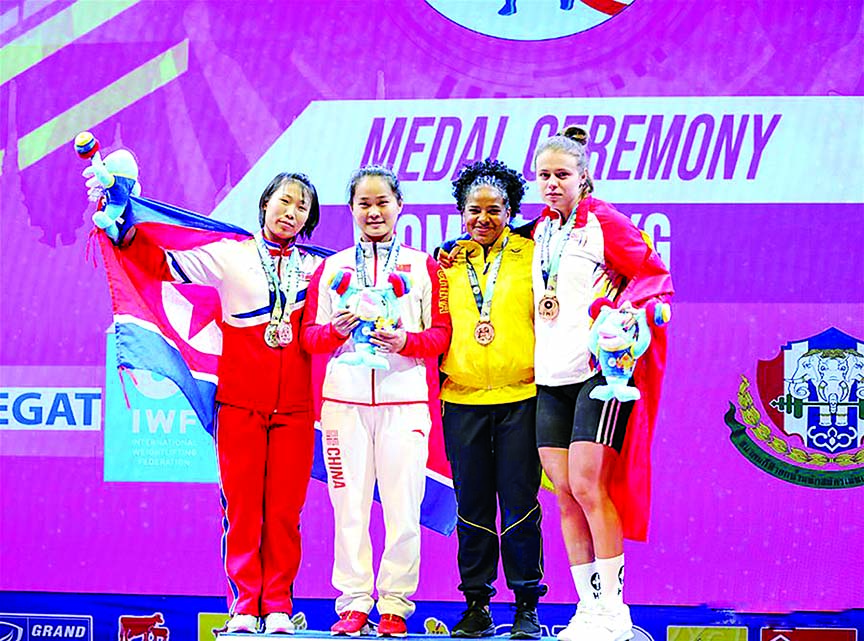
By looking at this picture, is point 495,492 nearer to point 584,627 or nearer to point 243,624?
point 584,627

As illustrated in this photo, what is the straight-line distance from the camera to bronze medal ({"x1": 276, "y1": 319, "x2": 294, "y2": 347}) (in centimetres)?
361

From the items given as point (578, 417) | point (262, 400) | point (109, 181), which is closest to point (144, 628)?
point (262, 400)

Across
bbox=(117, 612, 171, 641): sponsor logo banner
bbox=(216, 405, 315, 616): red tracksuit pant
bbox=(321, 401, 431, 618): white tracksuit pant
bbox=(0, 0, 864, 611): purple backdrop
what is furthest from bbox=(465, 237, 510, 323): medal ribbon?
bbox=(117, 612, 171, 641): sponsor logo banner

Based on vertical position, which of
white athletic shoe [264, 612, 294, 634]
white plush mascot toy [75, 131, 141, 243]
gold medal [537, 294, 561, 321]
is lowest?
white athletic shoe [264, 612, 294, 634]

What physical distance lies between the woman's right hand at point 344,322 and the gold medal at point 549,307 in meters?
0.59

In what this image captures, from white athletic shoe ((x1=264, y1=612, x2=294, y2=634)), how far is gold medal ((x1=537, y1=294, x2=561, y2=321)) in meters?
1.30

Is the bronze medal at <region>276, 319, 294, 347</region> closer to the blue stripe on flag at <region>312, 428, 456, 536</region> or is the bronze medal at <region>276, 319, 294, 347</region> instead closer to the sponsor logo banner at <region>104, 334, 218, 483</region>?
the blue stripe on flag at <region>312, 428, 456, 536</region>

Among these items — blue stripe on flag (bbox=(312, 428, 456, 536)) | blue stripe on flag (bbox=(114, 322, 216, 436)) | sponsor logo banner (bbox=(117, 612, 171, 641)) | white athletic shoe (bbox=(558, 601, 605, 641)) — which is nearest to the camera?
white athletic shoe (bbox=(558, 601, 605, 641))

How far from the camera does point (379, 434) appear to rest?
350cm

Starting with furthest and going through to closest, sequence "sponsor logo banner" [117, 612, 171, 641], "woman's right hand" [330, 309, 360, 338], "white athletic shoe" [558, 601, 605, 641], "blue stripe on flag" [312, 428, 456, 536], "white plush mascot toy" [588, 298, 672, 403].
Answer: "sponsor logo banner" [117, 612, 171, 641], "blue stripe on flag" [312, 428, 456, 536], "woman's right hand" [330, 309, 360, 338], "white athletic shoe" [558, 601, 605, 641], "white plush mascot toy" [588, 298, 672, 403]

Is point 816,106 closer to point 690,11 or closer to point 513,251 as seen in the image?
point 690,11

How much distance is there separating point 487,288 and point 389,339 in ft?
1.26

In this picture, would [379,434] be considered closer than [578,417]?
No

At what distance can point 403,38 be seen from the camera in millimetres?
4680
